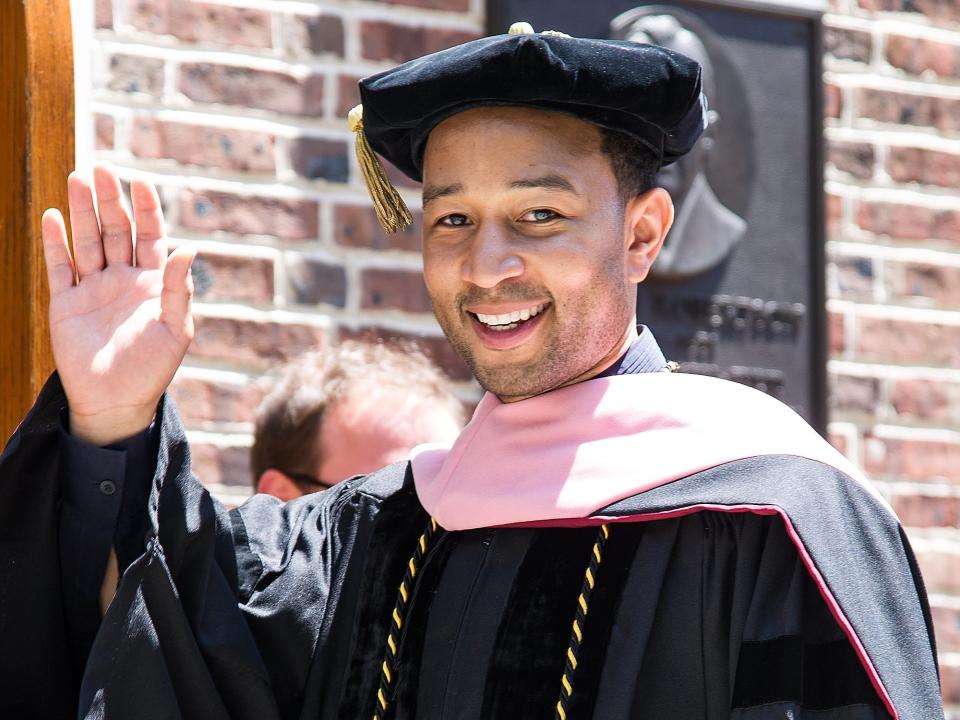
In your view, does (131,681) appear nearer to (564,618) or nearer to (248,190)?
(564,618)

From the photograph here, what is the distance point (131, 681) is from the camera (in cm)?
234

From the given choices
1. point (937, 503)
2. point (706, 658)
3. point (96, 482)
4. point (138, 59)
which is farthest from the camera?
point (937, 503)

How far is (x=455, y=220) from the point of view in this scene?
255 centimetres

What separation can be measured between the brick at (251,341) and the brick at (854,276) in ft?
3.79

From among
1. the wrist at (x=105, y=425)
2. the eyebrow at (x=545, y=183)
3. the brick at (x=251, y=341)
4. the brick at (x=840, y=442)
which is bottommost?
the brick at (x=840, y=442)

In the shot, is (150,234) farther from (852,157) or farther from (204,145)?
(852,157)

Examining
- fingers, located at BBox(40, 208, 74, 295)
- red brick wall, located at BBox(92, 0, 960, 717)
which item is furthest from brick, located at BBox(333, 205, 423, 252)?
fingers, located at BBox(40, 208, 74, 295)

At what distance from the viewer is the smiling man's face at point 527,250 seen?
8.06ft

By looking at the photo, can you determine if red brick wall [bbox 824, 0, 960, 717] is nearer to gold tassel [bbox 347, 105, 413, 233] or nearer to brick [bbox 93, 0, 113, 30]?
gold tassel [bbox 347, 105, 413, 233]

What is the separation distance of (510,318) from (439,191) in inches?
8.8

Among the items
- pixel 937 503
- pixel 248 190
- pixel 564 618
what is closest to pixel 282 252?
pixel 248 190

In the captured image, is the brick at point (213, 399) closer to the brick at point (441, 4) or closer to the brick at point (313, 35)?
the brick at point (313, 35)

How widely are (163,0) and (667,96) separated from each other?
49.1 inches

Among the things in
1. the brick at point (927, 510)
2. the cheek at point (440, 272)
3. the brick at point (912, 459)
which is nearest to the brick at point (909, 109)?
the brick at point (912, 459)
